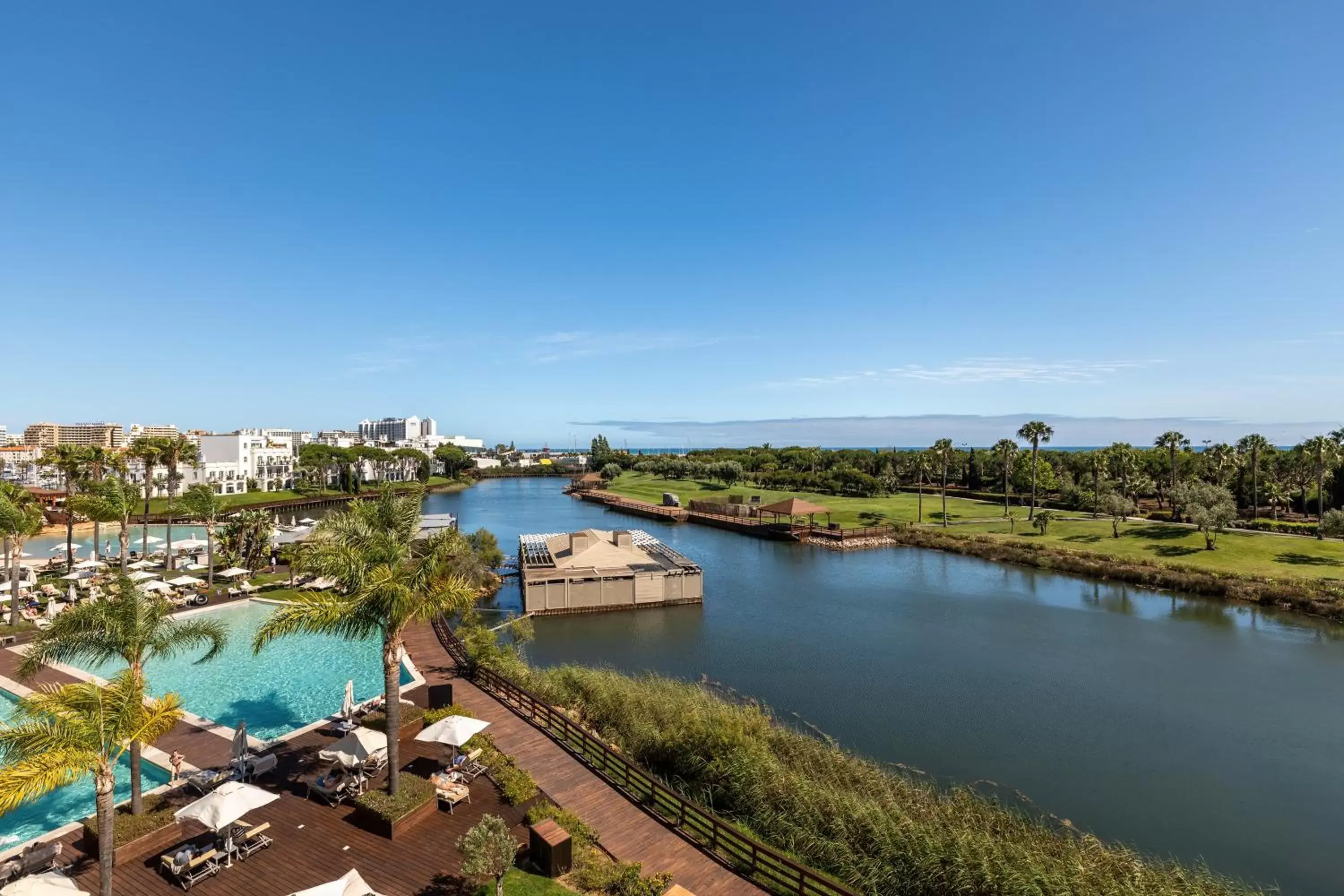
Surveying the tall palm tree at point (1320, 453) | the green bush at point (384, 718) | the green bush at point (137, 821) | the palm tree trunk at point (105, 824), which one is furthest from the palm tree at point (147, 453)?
the tall palm tree at point (1320, 453)

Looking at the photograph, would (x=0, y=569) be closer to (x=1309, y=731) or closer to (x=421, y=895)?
(x=421, y=895)

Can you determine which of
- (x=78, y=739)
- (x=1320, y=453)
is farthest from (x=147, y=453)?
(x=1320, y=453)

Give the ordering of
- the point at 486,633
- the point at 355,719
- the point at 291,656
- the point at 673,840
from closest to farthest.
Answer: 1. the point at 673,840
2. the point at 355,719
3. the point at 486,633
4. the point at 291,656

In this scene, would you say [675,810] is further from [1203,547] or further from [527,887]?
[1203,547]

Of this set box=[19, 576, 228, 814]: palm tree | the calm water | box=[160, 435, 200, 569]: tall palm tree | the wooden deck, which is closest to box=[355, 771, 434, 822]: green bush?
the wooden deck

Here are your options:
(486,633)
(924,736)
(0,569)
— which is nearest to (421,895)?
(486,633)

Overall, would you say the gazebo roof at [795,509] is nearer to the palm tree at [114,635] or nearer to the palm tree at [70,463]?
the palm tree at [70,463]
